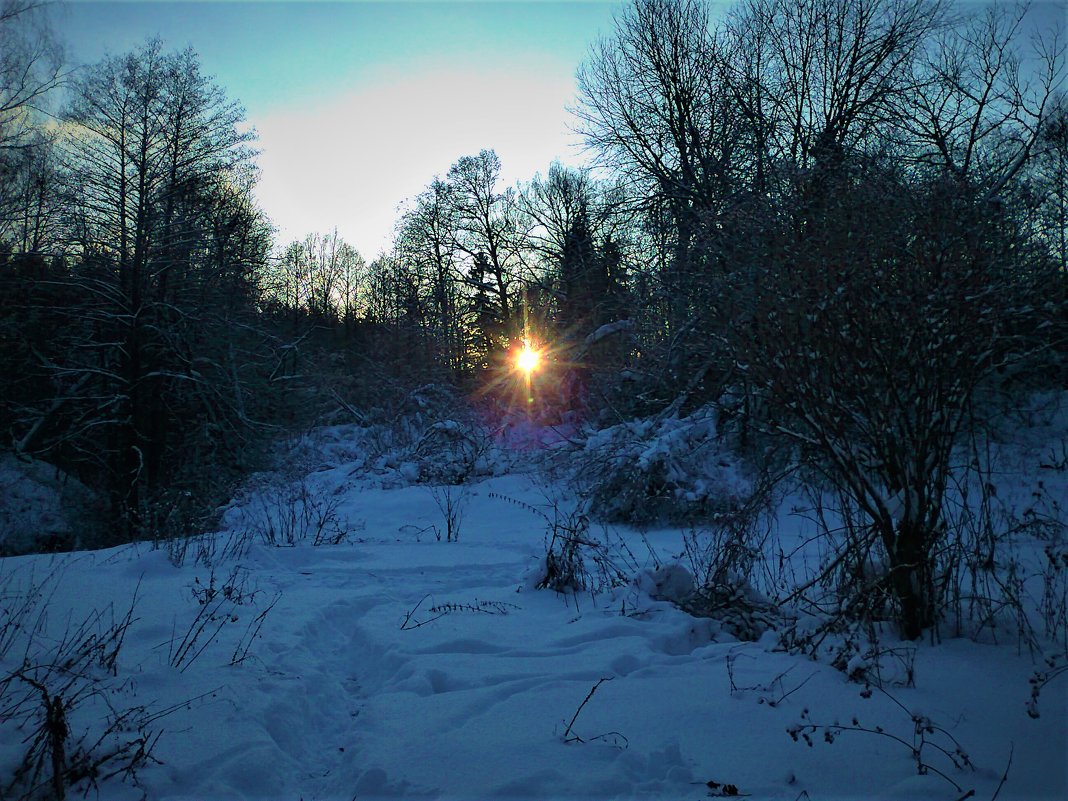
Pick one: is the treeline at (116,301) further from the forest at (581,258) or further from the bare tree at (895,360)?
the bare tree at (895,360)

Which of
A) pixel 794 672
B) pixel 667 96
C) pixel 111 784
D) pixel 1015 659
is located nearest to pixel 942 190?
pixel 1015 659

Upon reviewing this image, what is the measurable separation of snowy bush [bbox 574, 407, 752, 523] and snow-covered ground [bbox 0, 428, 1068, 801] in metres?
4.29

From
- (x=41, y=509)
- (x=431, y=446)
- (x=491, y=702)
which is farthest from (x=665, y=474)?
(x=41, y=509)

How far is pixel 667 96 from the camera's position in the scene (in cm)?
1562

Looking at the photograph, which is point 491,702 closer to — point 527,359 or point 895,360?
point 895,360

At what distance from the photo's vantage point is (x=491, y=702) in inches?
127

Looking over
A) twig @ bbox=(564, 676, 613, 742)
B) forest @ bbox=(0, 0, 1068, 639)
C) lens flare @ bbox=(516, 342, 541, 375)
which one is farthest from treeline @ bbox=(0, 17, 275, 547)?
twig @ bbox=(564, 676, 613, 742)

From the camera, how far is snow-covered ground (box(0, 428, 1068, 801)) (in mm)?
2471

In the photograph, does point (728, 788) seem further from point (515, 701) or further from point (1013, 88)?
point (1013, 88)

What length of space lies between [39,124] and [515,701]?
54.2 ft

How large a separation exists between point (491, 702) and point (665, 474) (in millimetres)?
6422

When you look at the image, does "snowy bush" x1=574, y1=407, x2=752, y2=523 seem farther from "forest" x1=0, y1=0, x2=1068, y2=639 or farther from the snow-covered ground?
the snow-covered ground

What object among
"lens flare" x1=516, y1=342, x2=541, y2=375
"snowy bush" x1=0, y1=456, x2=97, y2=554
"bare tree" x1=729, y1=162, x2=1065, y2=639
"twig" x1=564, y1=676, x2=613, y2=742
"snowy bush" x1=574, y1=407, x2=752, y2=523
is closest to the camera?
"twig" x1=564, y1=676, x2=613, y2=742

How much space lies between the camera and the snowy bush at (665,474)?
9148 millimetres
